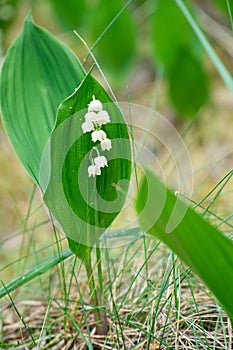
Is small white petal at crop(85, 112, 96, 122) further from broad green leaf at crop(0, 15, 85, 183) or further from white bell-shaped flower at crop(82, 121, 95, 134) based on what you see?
broad green leaf at crop(0, 15, 85, 183)

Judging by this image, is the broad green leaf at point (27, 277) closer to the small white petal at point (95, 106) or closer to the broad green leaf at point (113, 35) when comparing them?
the small white petal at point (95, 106)

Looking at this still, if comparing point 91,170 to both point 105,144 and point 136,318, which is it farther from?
point 136,318

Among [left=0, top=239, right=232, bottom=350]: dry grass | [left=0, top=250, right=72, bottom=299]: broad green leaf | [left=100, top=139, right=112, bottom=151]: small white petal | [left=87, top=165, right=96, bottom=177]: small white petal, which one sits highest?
[left=100, top=139, right=112, bottom=151]: small white petal

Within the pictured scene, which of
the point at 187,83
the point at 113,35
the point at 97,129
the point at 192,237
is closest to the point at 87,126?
the point at 97,129

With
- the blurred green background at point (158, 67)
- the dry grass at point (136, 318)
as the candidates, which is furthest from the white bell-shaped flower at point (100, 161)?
the blurred green background at point (158, 67)

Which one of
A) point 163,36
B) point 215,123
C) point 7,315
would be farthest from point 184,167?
point 7,315

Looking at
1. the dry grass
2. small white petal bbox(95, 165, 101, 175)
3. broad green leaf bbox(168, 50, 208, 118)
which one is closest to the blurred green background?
broad green leaf bbox(168, 50, 208, 118)
